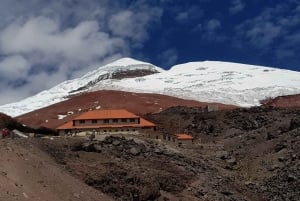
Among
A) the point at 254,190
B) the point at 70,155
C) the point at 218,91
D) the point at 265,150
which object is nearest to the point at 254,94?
the point at 218,91

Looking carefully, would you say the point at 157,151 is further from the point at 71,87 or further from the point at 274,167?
the point at 71,87

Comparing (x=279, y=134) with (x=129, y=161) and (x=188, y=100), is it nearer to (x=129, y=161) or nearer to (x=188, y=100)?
(x=129, y=161)

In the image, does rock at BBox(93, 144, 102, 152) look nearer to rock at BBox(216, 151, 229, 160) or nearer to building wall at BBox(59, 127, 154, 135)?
rock at BBox(216, 151, 229, 160)

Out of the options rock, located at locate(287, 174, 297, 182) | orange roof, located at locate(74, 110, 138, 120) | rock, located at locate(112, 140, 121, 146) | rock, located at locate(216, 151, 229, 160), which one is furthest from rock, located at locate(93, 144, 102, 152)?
orange roof, located at locate(74, 110, 138, 120)

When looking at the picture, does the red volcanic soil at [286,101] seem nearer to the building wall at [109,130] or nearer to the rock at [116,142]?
the building wall at [109,130]

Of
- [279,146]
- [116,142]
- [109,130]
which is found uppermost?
[109,130]

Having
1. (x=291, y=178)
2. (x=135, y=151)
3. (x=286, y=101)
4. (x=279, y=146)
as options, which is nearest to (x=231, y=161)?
(x=279, y=146)
